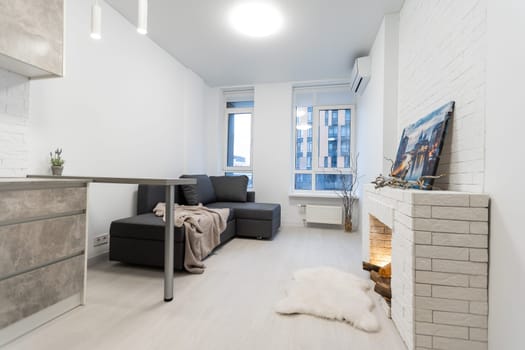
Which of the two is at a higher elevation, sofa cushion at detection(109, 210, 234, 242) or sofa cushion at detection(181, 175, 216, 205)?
sofa cushion at detection(181, 175, 216, 205)

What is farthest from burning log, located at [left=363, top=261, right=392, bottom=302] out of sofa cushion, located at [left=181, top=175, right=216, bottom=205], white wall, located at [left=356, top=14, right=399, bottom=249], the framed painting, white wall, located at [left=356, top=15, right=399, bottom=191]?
sofa cushion, located at [left=181, top=175, right=216, bottom=205]

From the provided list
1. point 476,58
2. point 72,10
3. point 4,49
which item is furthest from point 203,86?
point 476,58

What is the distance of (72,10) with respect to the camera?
232 centimetres

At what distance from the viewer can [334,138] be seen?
16.2ft

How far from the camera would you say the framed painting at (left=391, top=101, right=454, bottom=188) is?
5.67 ft

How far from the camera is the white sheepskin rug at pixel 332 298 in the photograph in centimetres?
167

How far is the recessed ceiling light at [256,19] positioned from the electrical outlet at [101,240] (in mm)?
2824

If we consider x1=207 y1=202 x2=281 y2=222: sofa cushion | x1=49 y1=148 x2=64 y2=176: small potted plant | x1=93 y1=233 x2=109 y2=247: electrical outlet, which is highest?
x1=49 y1=148 x2=64 y2=176: small potted plant

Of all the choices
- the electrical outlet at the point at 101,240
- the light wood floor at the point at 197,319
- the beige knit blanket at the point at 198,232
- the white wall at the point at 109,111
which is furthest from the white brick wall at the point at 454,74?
the electrical outlet at the point at 101,240

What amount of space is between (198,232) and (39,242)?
130 centimetres

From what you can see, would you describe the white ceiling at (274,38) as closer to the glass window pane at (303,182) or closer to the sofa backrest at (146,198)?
the glass window pane at (303,182)

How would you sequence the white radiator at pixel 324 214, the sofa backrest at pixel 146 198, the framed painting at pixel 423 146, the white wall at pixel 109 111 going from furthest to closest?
the white radiator at pixel 324 214 < the sofa backrest at pixel 146 198 < the white wall at pixel 109 111 < the framed painting at pixel 423 146

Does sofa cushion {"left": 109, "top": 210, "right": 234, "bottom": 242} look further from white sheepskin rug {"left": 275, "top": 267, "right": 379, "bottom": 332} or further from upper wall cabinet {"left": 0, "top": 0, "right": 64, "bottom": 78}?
upper wall cabinet {"left": 0, "top": 0, "right": 64, "bottom": 78}

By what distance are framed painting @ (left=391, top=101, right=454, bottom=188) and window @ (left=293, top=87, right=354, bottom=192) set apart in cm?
241
